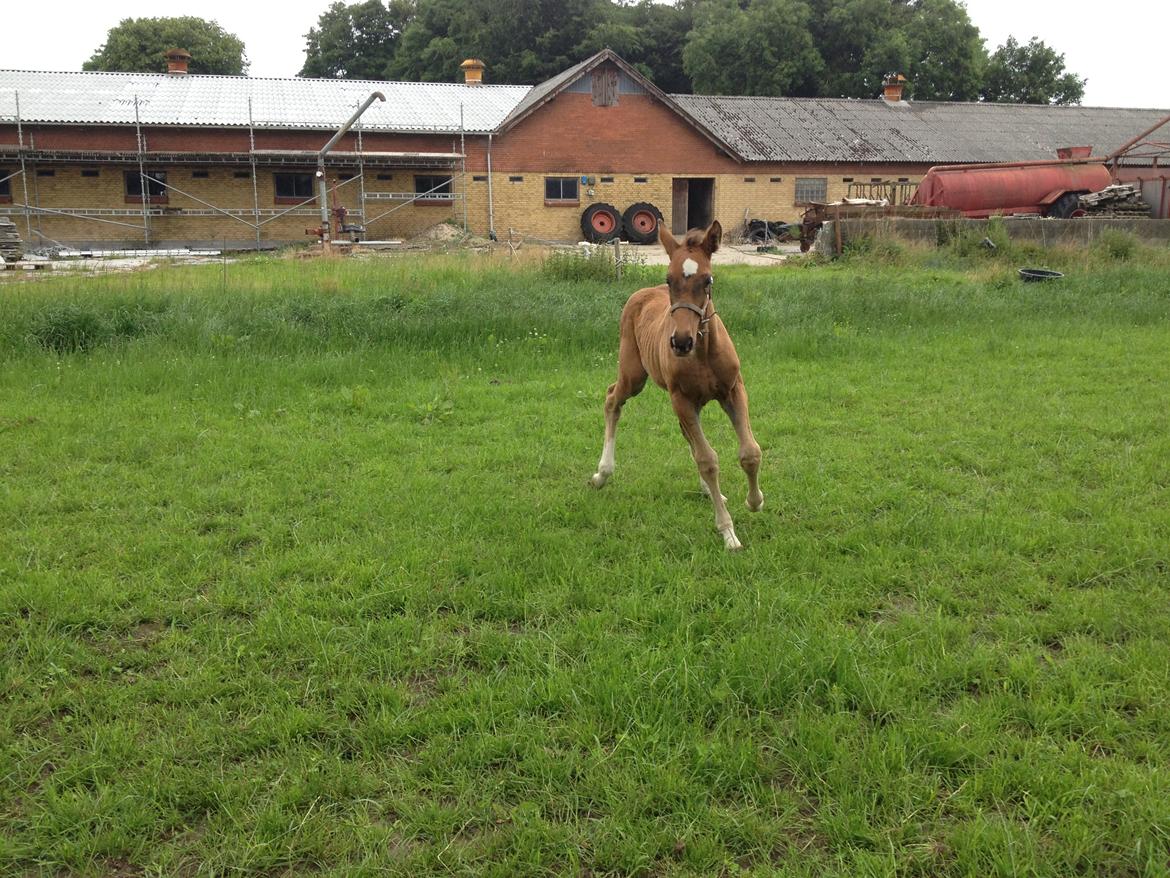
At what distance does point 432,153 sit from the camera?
3416 cm

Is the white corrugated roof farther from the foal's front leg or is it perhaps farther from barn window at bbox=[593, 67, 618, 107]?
the foal's front leg

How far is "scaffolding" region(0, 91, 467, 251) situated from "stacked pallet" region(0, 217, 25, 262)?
6963 mm

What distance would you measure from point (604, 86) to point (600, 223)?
18.6 ft

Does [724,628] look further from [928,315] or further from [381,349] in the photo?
[928,315]

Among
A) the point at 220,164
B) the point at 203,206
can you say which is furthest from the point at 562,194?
the point at 203,206

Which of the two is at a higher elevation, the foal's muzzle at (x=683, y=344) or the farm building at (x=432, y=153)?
the farm building at (x=432, y=153)

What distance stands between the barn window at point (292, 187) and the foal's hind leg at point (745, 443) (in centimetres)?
3241

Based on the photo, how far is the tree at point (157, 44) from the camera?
57.4 m

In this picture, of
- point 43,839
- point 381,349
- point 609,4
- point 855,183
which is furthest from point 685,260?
point 609,4

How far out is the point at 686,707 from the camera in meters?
3.47

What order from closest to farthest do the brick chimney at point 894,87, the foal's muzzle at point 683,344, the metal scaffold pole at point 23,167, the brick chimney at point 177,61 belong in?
the foal's muzzle at point 683,344 → the metal scaffold pole at point 23,167 → the brick chimney at point 177,61 → the brick chimney at point 894,87

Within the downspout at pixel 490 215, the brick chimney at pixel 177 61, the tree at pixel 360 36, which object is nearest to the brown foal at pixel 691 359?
the downspout at pixel 490 215

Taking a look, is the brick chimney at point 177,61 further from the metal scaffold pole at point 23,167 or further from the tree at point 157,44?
the tree at point 157,44

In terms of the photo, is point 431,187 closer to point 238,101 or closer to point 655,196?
point 238,101
